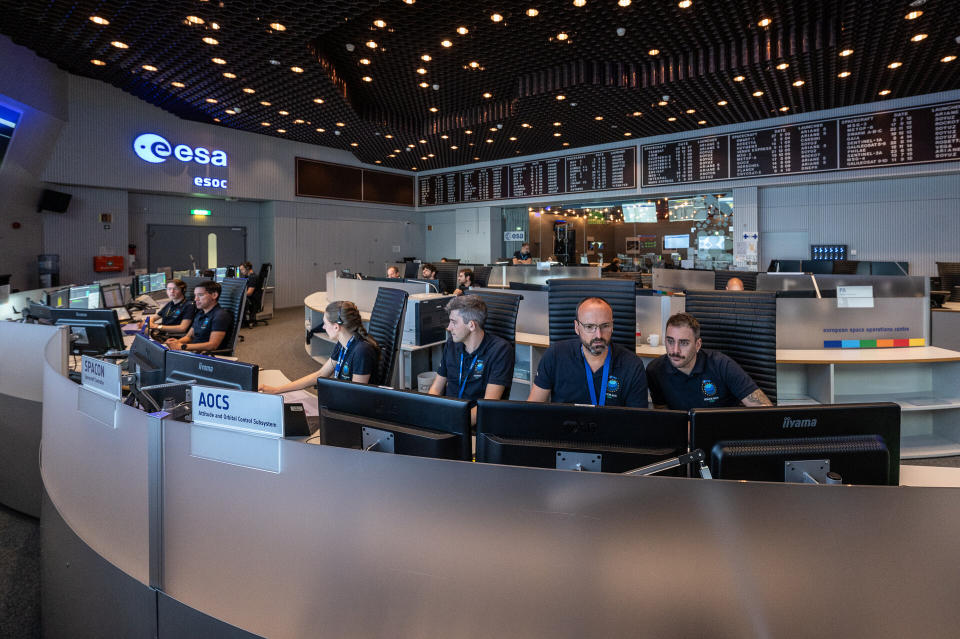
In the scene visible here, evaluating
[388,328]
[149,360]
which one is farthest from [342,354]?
[149,360]

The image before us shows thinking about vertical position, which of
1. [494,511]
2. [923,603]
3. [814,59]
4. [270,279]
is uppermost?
[814,59]

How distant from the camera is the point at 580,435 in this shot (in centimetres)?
117

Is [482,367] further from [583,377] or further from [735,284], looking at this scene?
[735,284]

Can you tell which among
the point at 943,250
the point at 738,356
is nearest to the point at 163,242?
the point at 738,356

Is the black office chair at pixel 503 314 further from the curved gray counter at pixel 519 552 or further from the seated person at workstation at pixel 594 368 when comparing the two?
the curved gray counter at pixel 519 552

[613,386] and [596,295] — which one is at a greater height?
[596,295]

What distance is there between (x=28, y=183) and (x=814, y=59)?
11.1m

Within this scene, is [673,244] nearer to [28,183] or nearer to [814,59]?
[814,59]

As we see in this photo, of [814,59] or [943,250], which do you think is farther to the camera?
[943,250]

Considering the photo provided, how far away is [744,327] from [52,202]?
409 inches

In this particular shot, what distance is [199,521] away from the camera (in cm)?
115

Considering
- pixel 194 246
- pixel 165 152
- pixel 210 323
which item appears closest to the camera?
pixel 210 323

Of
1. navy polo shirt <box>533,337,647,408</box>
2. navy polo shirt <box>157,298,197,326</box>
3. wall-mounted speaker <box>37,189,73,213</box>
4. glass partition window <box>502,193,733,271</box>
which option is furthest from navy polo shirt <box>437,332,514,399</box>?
wall-mounted speaker <box>37,189,73,213</box>

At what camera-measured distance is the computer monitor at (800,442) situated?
1.05 m
